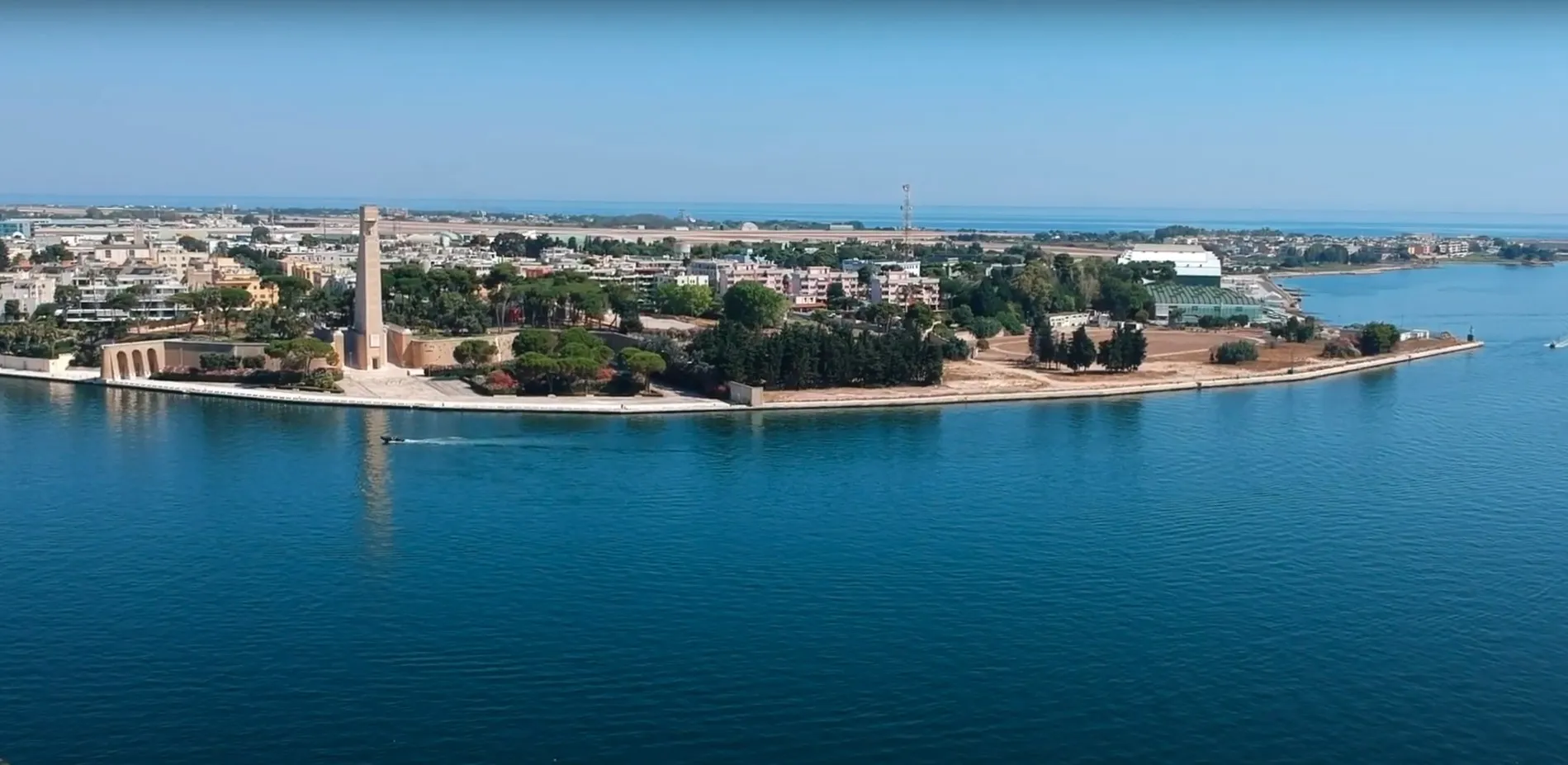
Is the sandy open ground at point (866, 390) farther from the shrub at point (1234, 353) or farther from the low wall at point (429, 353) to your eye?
the low wall at point (429, 353)

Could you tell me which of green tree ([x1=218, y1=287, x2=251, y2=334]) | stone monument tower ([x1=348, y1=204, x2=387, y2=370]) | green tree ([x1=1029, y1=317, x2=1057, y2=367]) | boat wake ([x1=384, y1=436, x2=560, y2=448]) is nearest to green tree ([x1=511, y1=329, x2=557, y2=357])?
stone monument tower ([x1=348, y1=204, x2=387, y2=370])

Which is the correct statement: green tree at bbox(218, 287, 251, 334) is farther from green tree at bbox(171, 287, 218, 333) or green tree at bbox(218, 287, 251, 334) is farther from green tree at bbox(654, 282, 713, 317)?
green tree at bbox(654, 282, 713, 317)

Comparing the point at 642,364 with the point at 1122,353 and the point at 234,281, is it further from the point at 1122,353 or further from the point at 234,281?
the point at 234,281

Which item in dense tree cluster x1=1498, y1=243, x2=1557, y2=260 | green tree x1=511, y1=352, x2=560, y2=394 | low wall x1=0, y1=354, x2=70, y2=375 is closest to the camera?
green tree x1=511, y1=352, x2=560, y2=394

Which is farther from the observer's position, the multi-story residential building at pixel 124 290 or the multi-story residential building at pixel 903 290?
the multi-story residential building at pixel 903 290

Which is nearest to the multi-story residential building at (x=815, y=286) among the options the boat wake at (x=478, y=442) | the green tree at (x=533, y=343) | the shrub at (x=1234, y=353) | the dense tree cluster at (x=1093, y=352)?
the dense tree cluster at (x=1093, y=352)

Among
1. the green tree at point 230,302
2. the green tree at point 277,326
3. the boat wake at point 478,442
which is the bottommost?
the boat wake at point 478,442

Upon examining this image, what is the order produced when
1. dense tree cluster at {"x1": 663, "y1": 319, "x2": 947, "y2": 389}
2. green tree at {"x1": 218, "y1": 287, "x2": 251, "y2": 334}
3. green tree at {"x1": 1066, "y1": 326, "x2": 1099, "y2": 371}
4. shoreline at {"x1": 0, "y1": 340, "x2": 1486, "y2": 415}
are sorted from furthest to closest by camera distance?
green tree at {"x1": 218, "y1": 287, "x2": 251, "y2": 334} < green tree at {"x1": 1066, "y1": 326, "x2": 1099, "y2": 371} < dense tree cluster at {"x1": 663, "y1": 319, "x2": 947, "y2": 389} < shoreline at {"x1": 0, "y1": 340, "x2": 1486, "y2": 415}
